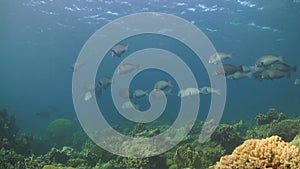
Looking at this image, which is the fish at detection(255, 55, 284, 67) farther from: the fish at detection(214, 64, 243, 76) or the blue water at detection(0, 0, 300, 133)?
the blue water at detection(0, 0, 300, 133)

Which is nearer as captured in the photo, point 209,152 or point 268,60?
point 209,152

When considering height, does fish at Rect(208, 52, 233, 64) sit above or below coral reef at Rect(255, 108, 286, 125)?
above

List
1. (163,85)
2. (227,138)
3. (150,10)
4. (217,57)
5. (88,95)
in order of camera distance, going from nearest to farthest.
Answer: (227,138)
(217,57)
(163,85)
(88,95)
(150,10)

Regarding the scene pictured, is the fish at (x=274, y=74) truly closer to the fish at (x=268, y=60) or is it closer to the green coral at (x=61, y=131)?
the fish at (x=268, y=60)

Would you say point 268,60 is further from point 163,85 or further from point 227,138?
point 163,85

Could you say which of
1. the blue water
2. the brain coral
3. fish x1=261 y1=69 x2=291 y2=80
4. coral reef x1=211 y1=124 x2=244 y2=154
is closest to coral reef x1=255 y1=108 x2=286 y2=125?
fish x1=261 y1=69 x2=291 y2=80

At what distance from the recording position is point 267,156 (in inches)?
160

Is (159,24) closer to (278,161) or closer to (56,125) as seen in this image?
(56,125)

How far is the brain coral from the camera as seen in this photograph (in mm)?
3994

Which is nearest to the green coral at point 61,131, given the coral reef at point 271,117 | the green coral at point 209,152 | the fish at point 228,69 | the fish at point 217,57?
the fish at point 217,57

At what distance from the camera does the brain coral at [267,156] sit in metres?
3.99

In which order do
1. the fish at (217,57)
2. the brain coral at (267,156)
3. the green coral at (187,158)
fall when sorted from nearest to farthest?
the brain coral at (267,156), the green coral at (187,158), the fish at (217,57)

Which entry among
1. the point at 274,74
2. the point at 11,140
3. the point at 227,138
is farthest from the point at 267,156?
the point at 11,140

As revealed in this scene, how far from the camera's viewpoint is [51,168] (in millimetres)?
6941
